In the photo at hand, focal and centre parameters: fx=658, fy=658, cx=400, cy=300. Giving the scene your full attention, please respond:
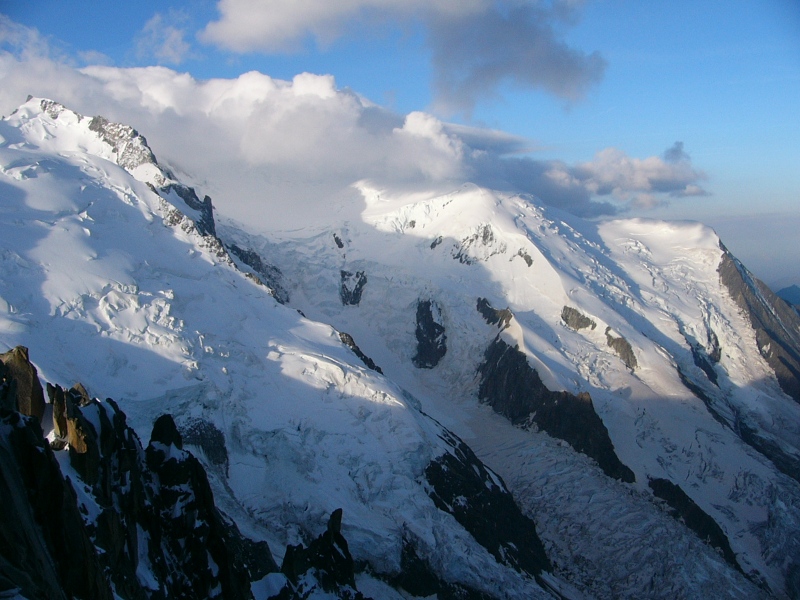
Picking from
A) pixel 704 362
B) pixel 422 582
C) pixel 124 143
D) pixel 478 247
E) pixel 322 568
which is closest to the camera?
pixel 322 568

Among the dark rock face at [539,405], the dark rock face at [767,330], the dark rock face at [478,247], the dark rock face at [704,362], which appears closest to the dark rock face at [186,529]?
the dark rock face at [539,405]

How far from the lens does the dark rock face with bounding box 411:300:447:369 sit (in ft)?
436

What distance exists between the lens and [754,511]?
9756 centimetres

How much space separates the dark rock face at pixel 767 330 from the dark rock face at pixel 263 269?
118003mm

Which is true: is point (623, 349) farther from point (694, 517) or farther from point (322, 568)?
point (322, 568)

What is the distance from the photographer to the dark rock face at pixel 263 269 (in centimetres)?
14225

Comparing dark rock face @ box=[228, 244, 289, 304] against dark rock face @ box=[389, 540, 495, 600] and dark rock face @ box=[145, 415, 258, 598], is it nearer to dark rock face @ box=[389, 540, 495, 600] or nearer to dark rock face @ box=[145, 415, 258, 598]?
dark rock face @ box=[389, 540, 495, 600]

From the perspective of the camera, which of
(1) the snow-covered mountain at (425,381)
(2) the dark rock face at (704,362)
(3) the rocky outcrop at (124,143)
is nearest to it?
(1) the snow-covered mountain at (425,381)

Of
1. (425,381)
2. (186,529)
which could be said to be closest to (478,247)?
(425,381)

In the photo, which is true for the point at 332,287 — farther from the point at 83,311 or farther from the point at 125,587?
the point at 125,587

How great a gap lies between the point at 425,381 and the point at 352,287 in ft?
102

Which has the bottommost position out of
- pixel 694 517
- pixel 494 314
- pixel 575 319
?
pixel 694 517

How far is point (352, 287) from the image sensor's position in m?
149

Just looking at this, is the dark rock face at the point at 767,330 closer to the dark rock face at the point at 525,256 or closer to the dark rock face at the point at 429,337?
the dark rock face at the point at 525,256
